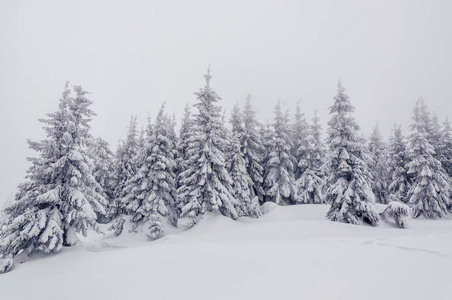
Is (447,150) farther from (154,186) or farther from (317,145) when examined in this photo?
(154,186)

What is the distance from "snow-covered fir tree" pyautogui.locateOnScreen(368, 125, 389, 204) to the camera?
119 feet

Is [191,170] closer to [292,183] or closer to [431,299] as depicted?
[292,183]

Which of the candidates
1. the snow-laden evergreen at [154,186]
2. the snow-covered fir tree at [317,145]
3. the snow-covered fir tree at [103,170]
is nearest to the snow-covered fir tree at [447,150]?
the snow-covered fir tree at [317,145]

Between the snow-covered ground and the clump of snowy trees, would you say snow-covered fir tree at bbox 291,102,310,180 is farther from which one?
the snow-covered ground

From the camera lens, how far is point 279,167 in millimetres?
31062

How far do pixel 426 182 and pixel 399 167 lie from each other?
5.92m

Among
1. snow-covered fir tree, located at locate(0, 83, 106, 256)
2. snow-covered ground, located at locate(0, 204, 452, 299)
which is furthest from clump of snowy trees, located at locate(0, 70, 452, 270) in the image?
snow-covered ground, located at locate(0, 204, 452, 299)

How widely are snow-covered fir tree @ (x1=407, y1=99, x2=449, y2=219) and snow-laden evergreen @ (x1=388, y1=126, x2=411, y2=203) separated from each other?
11.9 feet

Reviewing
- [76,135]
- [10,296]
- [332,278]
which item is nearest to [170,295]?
[332,278]

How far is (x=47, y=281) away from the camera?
10.2 meters

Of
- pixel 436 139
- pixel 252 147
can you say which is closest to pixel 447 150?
pixel 436 139

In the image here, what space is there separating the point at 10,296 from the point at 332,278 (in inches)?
462

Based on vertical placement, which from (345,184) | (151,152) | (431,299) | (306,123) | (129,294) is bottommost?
(129,294)

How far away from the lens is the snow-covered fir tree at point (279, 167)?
100 feet
